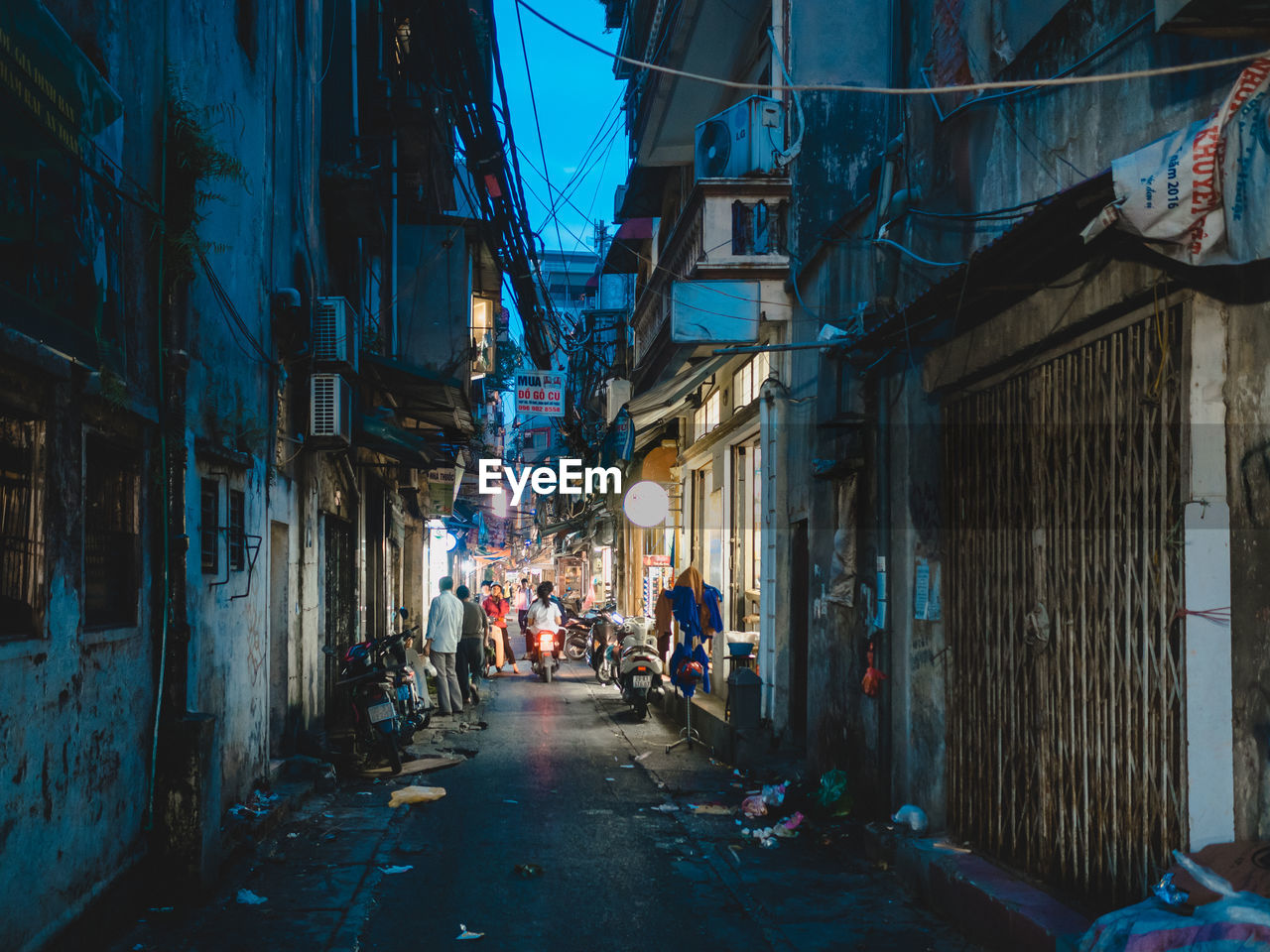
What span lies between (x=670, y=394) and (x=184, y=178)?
432 inches

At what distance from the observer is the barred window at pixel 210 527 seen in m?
8.82

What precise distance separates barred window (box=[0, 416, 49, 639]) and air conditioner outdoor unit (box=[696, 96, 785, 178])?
34.8 feet

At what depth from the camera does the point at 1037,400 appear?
6.94 metres

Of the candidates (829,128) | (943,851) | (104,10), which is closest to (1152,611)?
(943,851)

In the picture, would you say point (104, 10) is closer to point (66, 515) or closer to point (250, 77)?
point (66, 515)

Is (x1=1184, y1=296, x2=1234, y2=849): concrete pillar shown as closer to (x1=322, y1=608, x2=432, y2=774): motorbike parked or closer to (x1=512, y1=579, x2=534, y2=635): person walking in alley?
(x1=322, y1=608, x2=432, y2=774): motorbike parked

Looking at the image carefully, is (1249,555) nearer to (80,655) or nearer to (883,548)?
(883,548)

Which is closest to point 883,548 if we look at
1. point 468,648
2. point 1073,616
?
point 1073,616

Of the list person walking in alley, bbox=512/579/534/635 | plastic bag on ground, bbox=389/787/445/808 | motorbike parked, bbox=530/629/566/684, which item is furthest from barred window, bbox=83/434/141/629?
person walking in alley, bbox=512/579/534/635

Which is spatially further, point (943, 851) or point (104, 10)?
point (943, 851)

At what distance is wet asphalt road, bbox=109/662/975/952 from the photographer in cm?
678

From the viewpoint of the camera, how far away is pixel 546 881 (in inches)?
316

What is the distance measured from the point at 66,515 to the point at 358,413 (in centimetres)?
911

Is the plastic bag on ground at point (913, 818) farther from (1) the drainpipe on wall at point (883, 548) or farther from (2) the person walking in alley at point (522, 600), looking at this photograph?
(2) the person walking in alley at point (522, 600)
